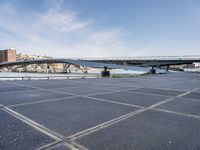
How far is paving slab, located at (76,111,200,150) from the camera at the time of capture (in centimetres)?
402

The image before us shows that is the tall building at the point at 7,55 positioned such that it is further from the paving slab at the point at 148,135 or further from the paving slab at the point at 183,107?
the paving slab at the point at 148,135

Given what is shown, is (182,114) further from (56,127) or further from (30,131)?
(30,131)

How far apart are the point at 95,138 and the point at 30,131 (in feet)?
6.32

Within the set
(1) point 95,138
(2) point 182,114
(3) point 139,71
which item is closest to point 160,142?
(1) point 95,138

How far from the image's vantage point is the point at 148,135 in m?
4.68

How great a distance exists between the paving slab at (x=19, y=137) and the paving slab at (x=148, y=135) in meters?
0.99

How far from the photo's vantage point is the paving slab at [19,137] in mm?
3953

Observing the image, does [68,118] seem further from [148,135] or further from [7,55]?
[7,55]

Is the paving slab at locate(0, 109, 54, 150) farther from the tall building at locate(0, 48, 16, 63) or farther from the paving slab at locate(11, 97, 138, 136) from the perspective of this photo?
the tall building at locate(0, 48, 16, 63)

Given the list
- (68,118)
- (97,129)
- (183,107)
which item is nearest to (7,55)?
(68,118)

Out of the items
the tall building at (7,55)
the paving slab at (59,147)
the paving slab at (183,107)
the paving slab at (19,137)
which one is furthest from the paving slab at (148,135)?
the tall building at (7,55)

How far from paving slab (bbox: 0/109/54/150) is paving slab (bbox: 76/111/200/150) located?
99cm

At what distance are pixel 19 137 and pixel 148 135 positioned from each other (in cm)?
340

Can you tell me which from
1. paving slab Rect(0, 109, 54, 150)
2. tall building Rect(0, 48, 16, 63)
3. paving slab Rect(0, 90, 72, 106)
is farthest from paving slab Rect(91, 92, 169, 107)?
tall building Rect(0, 48, 16, 63)
